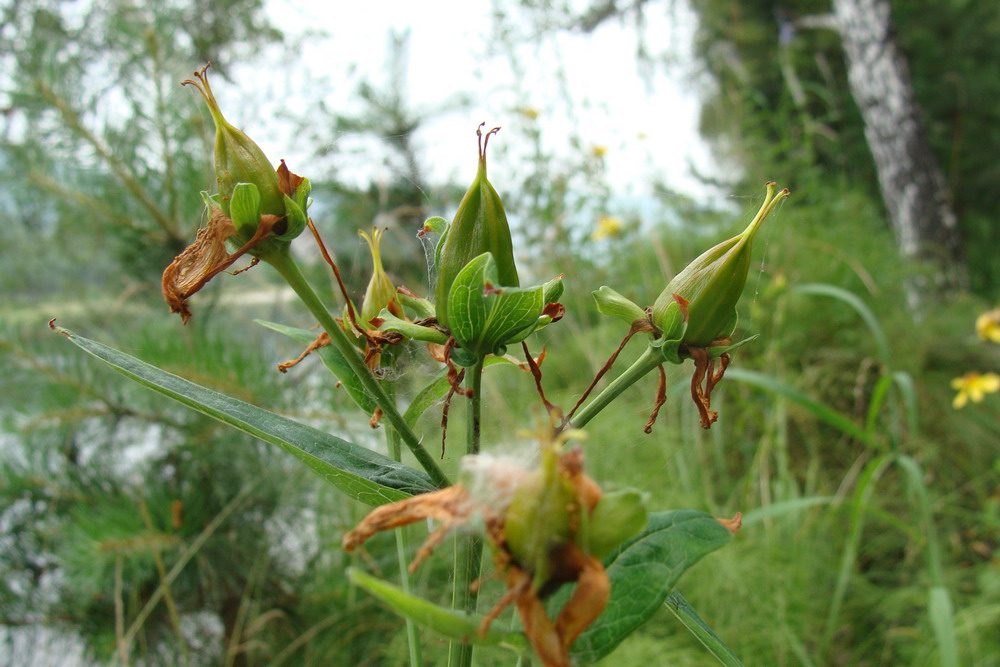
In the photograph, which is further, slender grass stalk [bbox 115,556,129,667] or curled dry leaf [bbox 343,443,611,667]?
slender grass stalk [bbox 115,556,129,667]

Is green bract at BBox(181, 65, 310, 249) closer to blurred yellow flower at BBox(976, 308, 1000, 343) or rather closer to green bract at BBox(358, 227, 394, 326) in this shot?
green bract at BBox(358, 227, 394, 326)

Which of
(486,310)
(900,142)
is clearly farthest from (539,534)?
(900,142)

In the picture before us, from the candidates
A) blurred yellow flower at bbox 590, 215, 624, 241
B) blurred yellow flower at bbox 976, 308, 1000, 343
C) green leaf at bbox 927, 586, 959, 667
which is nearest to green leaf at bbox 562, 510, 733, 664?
green leaf at bbox 927, 586, 959, 667

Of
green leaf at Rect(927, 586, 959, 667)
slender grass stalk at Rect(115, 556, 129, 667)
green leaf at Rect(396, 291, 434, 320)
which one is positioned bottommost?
green leaf at Rect(927, 586, 959, 667)

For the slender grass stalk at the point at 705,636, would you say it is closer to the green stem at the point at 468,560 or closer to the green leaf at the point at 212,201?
the green stem at the point at 468,560

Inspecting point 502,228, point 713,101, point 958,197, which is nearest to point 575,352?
point 502,228

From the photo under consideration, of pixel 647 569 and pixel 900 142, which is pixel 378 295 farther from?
pixel 900 142

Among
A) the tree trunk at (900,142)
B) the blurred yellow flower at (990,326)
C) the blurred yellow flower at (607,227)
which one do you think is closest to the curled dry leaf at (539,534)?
the blurred yellow flower at (607,227)
